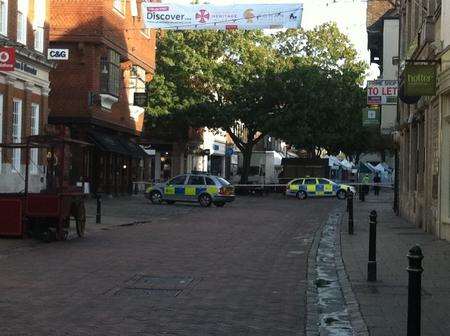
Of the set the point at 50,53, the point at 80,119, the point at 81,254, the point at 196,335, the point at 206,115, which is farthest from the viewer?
the point at 206,115

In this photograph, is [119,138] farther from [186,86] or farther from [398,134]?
[398,134]

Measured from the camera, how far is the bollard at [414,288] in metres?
5.55

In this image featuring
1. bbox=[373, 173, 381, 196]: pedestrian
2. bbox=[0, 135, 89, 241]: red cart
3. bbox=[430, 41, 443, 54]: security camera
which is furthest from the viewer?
bbox=[373, 173, 381, 196]: pedestrian

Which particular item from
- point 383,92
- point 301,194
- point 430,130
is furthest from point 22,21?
point 301,194

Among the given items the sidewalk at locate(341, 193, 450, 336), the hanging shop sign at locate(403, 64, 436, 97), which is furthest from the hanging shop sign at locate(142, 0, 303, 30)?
the sidewalk at locate(341, 193, 450, 336)

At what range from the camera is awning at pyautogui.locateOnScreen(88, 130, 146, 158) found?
33.8 m

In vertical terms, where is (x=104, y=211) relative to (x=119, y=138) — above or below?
below

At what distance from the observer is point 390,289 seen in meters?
9.59

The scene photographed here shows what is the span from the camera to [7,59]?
63.9 feet

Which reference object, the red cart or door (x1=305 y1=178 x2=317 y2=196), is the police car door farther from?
the red cart

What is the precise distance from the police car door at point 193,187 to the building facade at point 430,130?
1103cm

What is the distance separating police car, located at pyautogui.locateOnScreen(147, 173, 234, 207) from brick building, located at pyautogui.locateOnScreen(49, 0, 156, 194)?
3570 millimetres

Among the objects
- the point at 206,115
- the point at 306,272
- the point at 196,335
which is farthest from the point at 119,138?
the point at 196,335

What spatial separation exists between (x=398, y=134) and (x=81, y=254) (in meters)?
18.0
